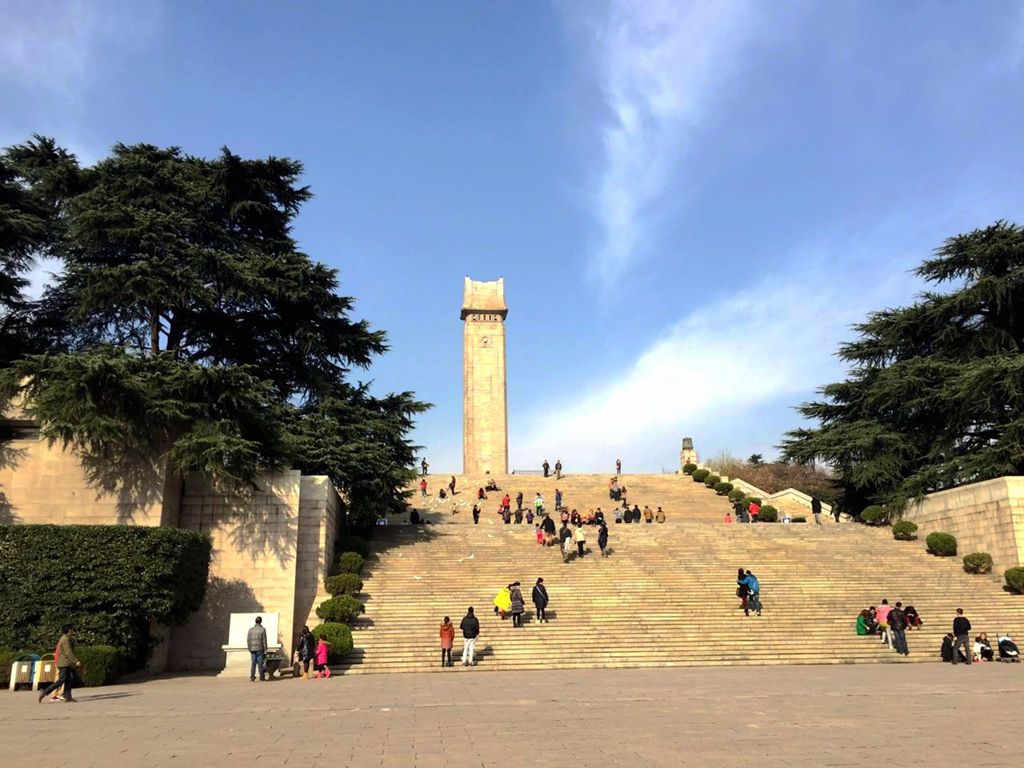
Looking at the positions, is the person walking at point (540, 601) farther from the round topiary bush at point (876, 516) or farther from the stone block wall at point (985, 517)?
the round topiary bush at point (876, 516)

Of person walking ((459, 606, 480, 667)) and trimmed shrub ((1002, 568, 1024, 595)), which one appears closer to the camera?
person walking ((459, 606, 480, 667))

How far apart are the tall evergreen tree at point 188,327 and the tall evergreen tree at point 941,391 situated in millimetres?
17794

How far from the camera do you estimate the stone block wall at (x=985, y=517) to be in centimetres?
2334

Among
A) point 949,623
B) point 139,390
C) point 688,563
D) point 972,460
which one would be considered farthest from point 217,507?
point 972,460

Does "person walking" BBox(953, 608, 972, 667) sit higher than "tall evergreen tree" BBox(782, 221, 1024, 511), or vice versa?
"tall evergreen tree" BBox(782, 221, 1024, 511)

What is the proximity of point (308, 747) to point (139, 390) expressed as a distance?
523 inches

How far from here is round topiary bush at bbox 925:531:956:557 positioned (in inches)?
993

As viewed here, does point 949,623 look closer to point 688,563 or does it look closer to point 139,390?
point 688,563

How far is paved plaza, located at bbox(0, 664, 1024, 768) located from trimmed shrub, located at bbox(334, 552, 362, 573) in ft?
22.2

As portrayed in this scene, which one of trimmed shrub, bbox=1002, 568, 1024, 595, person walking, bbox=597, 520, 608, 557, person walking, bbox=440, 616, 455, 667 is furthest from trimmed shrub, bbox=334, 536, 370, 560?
trimmed shrub, bbox=1002, 568, 1024, 595

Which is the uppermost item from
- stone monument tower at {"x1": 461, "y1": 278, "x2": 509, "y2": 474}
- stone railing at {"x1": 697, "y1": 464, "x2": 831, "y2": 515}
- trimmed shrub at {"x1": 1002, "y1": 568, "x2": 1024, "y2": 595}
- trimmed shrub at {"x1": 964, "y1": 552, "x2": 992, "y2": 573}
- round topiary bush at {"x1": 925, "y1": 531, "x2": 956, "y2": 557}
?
stone monument tower at {"x1": 461, "y1": 278, "x2": 509, "y2": 474}

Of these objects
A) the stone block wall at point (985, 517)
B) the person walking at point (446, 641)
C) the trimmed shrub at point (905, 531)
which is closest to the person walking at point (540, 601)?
the person walking at point (446, 641)

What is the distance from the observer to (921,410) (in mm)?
29812

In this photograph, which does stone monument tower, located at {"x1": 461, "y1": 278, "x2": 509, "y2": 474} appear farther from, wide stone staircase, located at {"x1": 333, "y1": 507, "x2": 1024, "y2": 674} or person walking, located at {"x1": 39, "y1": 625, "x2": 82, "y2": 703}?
person walking, located at {"x1": 39, "y1": 625, "x2": 82, "y2": 703}
